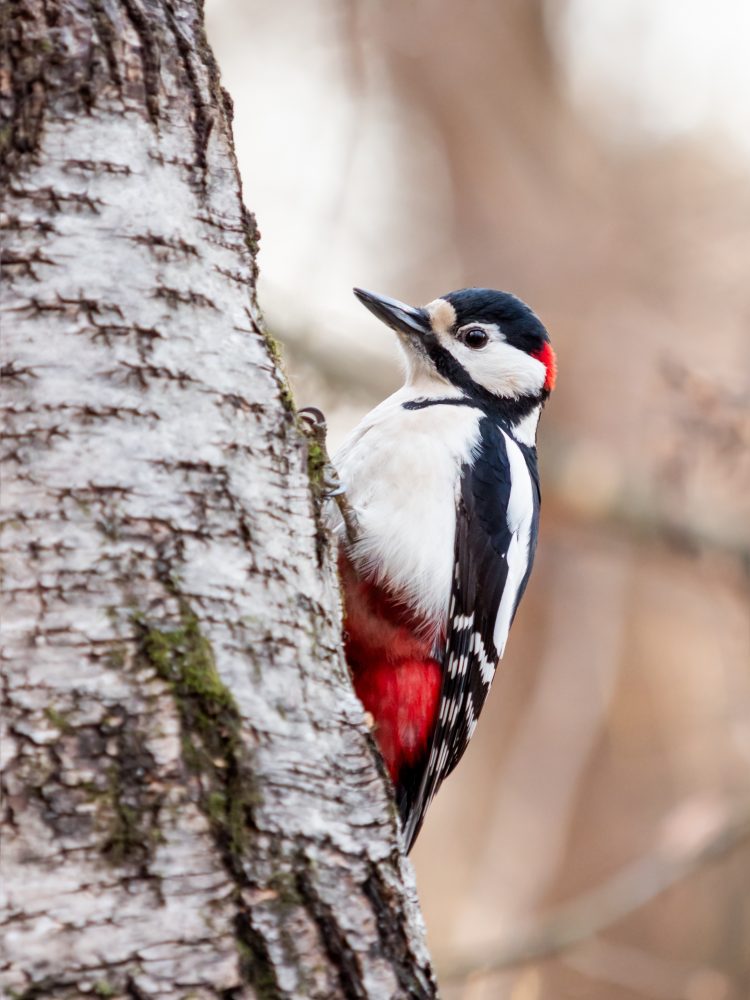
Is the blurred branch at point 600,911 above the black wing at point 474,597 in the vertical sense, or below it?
below

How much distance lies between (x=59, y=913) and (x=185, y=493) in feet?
1.95

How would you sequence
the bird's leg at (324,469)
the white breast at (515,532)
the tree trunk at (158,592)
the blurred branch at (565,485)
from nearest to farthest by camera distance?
the tree trunk at (158,592) → the bird's leg at (324,469) → the white breast at (515,532) → the blurred branch at (565,485)

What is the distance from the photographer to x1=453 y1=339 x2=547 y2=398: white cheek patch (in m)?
3.78

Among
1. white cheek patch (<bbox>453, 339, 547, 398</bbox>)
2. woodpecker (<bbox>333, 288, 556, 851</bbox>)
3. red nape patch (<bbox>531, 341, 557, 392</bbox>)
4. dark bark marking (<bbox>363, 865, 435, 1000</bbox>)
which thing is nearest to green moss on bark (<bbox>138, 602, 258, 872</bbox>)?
dark bark marking (<bbox>363, 865, 435, 1000</bbox>)

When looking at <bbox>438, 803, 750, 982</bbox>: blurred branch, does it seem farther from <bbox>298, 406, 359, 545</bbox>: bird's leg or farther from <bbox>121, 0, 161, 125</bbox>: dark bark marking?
<bbox>121, 0, 161, 125</bbox>: dark bark marking

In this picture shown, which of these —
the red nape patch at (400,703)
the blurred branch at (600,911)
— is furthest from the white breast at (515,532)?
the blurred branch at (600,911)

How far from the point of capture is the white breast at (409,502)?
318 centimetres

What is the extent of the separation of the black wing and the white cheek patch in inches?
12.3

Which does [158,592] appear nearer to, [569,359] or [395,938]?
[395,938]

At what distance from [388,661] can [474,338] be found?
3.56 ft

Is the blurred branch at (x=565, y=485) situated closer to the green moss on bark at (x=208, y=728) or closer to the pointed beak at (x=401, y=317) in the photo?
the pointed beak at (x=401, y=317)

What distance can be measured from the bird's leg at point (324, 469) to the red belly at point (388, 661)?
0.40 ft

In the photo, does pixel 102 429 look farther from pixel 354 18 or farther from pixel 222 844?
pixel 354 18

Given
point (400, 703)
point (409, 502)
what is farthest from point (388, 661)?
point (409, 502)
